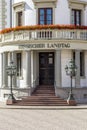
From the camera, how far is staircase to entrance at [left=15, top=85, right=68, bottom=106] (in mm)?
33375

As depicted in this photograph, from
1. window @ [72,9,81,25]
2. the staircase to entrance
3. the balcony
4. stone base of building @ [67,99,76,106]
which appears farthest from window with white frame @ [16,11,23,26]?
stone base of building @ [67,99,76,106]

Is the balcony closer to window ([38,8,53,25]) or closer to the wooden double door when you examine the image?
window ([38,8,53,25])

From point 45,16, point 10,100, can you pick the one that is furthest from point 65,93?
point 45,16

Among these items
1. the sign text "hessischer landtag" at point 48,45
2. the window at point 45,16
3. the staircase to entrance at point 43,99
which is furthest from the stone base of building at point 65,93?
the window at point 45,16

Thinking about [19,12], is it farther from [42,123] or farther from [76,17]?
[42,123]

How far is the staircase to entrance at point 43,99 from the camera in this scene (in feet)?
109

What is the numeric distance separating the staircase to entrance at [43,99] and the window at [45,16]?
6046 millimetres

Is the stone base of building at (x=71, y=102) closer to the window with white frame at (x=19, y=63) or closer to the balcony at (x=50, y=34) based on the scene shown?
the balcony at (x=50, y=34)

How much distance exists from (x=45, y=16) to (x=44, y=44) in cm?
344

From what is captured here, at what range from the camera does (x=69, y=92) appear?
3497cm

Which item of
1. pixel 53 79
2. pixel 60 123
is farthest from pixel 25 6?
pixel 60 123

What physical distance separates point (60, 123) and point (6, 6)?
68.6 feet

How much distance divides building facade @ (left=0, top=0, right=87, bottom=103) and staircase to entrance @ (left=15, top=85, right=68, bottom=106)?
56cm

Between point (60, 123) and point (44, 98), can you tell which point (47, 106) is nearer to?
point (44, 98)
